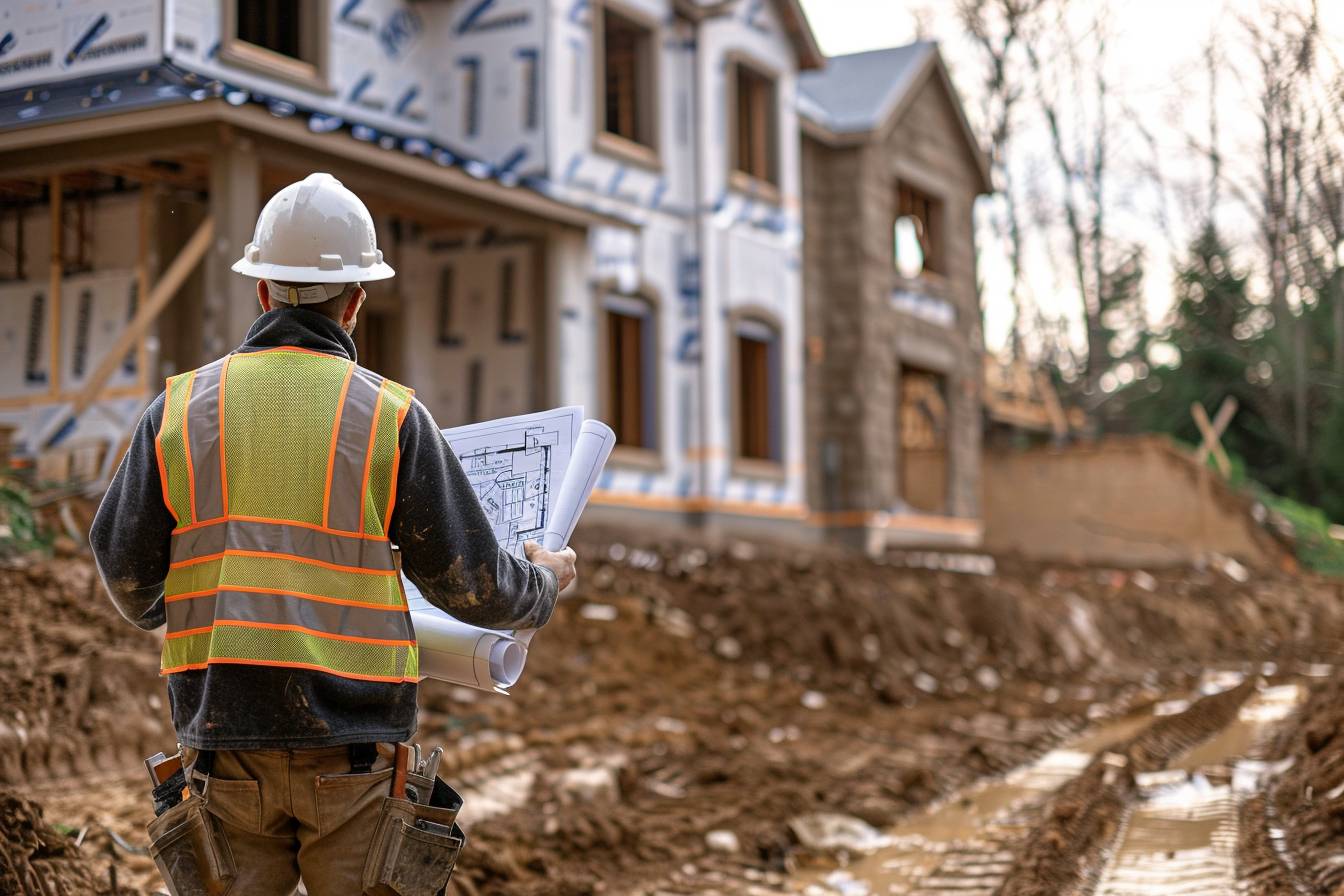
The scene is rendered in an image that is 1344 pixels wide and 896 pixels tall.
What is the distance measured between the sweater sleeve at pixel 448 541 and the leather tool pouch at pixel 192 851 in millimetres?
631

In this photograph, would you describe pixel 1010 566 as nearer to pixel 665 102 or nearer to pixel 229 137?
pixel 665 102

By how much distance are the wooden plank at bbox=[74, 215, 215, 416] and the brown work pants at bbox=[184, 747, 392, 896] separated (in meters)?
8.16

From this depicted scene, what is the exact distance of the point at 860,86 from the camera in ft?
79.4

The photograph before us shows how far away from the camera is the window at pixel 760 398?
799 inches

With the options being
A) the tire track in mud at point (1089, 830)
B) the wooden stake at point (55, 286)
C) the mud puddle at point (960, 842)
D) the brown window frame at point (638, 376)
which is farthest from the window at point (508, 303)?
the mud puddle at point (960, 842)

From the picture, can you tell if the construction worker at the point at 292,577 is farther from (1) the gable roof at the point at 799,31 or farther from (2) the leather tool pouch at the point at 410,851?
(1) the gable roof at the point at 799,31

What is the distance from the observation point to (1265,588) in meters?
23.4

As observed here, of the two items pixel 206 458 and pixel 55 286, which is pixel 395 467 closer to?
pixel 206 458

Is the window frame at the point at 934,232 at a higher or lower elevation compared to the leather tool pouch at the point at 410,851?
higher

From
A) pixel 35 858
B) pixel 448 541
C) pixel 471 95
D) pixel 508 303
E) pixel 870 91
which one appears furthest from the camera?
pixel 870 91

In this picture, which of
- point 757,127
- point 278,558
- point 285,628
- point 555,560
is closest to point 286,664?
point 285,628

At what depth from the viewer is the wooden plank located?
11.3m

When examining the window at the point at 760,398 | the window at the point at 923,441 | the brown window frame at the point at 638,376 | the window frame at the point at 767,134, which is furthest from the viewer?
the window at the point at 923,441

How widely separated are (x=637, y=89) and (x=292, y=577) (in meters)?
16.1
